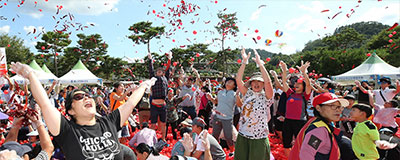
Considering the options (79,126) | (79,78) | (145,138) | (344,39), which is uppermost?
(344,39)

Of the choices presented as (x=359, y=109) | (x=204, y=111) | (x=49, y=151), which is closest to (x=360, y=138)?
(x=359, y=109)

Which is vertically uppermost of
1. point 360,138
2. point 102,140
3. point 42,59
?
point 42,59

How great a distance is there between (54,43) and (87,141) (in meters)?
37.1

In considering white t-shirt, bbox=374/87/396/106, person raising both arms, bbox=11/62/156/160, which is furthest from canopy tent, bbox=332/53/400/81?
person raising both arms, bbox=11/62/156/160

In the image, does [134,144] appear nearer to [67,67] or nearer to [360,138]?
[360,138]

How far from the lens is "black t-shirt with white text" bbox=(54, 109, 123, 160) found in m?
1.96

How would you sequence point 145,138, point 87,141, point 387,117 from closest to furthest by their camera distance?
point 87,141, point 145,138, point 387,117

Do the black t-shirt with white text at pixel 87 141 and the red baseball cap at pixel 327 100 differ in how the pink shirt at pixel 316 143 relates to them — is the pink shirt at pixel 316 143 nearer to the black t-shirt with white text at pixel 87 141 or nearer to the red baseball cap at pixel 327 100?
the red baseball cap at pixel 327 100

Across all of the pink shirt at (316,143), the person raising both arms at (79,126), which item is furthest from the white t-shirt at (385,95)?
the person raising both arms at (79,126)

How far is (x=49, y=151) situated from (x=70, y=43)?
124ft

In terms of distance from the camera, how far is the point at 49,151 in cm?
239

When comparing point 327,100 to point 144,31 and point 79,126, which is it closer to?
point 79,126

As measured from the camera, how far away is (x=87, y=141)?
201 centimetres

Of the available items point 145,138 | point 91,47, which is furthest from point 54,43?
point 145,138
